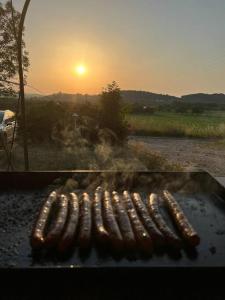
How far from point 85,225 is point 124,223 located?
14.0 inches

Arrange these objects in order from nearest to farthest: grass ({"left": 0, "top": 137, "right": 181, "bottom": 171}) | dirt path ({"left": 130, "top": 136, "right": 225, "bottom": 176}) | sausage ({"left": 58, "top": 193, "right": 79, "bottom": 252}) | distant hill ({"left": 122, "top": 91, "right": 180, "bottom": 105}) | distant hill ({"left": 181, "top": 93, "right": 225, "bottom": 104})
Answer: sausage ({"left": 58, "top": 193, "right": 79, "bottom": 252}) < grass ({"left": 0, "top": 137, "right": 181, "bottom": 171}) < dirt path ({"left": 130, "top": 136, "right": 225, "bottom": 176}) < distant hill ({"left": 122, "top": 91, "right": 180, "bottom": 105}) < distant hill ({"left": 181, "top": 93, "right": 225, "bottom": 104})

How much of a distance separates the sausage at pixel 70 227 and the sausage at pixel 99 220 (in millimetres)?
184

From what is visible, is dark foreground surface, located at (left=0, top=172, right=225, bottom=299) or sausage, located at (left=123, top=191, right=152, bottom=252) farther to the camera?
sausage, located at (left=123, top=191, right=152, bottom=252)

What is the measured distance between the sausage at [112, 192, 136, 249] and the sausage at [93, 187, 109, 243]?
160mm

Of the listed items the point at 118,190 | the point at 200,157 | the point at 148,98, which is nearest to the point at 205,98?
the point at 148,98

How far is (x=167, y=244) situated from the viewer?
11.3 ft

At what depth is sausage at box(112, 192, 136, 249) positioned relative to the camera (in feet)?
10.9

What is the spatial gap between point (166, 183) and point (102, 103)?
1441 cm

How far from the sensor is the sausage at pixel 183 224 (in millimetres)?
3471

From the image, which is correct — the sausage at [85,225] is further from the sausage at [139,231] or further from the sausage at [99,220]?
the sausage at [139,231]

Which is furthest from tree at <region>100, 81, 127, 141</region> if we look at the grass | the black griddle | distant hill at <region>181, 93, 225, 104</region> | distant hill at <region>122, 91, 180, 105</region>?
distant hill at <region>181, 93, 225, 104</region>

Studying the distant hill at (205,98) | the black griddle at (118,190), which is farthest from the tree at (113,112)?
the distant hill at (205,98)

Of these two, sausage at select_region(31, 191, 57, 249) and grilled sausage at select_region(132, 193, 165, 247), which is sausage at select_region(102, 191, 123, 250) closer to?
grilled sausage at select_region(132, 193, 165, 247)
